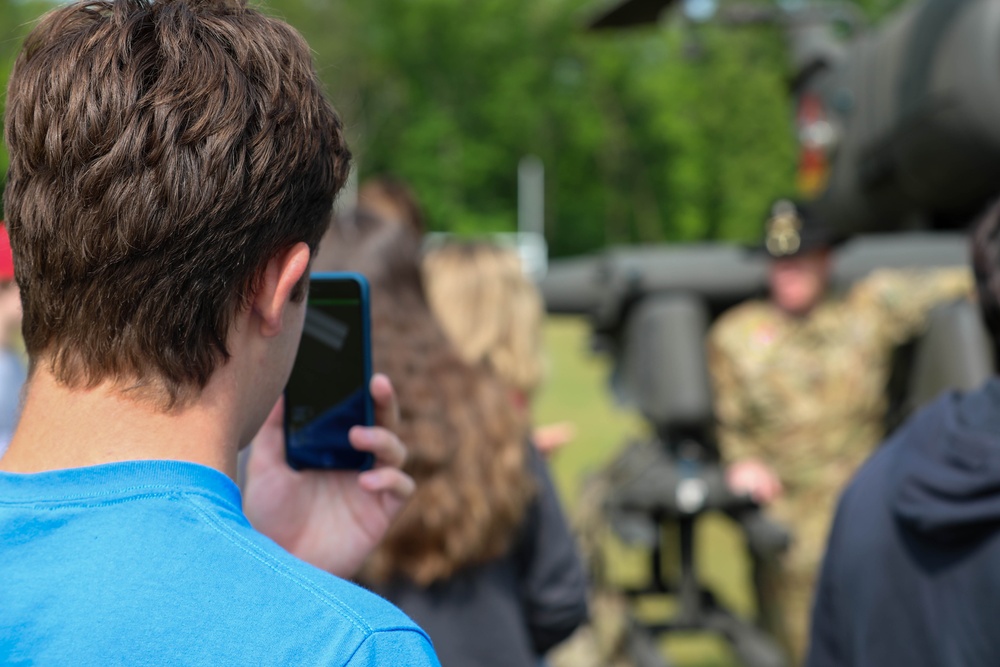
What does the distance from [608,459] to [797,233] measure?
1586 millimetres

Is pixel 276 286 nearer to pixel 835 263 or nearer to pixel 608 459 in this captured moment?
pixel 835 263

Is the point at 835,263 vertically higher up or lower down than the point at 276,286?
lower down

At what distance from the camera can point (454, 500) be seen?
2.20 meters

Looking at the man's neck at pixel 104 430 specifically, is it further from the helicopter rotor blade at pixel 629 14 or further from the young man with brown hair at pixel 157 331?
the helicopter rotor blade at pixel 629 14

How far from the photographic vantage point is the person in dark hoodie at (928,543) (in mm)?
1634

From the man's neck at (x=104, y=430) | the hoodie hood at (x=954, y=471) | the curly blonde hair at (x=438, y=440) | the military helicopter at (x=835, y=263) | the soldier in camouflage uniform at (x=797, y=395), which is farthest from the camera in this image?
the soldier in camouflage uniform at (x=797, y=395)

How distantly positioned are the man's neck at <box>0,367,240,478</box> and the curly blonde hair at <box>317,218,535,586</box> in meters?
1.22

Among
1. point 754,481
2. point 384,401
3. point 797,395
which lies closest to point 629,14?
point 797,395

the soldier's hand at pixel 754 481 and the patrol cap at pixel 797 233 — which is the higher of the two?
the patrol cap at pixel 797 233

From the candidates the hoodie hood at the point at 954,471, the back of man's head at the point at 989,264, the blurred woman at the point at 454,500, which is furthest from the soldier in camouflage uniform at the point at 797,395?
the hoodie hood at the point at 954,471

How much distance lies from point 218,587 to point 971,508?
1.20m

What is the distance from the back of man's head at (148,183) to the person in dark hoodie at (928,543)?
1.16m

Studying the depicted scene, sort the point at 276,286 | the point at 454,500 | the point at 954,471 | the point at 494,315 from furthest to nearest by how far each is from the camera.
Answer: the point at 494,315
the point at 454,500
the point at 954,471
the point at 276,286

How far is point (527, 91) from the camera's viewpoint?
122 feet
